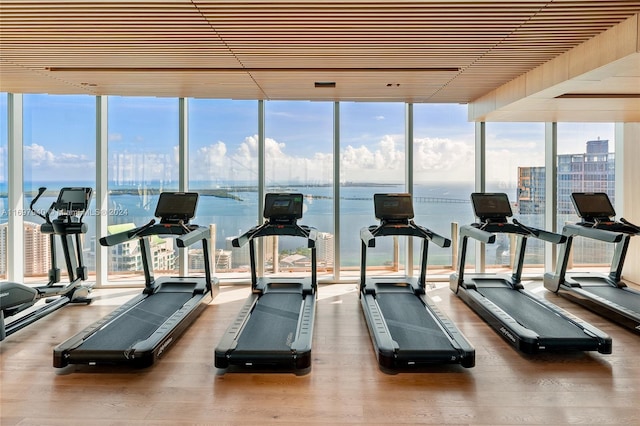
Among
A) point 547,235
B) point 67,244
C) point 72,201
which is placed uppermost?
point 72,201

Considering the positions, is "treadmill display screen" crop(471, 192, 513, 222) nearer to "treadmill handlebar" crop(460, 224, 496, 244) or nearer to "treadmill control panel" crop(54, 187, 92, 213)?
"treadmill handlebar" crop(460, 224, 496, 244)

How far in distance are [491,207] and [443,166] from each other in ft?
4.33

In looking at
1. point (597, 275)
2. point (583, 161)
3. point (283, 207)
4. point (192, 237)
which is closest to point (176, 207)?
point (192, 237)

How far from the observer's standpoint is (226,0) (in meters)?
2.72

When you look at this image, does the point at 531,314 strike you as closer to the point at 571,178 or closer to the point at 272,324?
the point at 272,324

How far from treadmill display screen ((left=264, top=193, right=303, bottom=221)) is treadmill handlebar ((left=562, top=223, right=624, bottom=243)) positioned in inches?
151

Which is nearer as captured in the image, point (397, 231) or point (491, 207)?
point (397, 231)

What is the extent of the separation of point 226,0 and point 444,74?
2739 mm

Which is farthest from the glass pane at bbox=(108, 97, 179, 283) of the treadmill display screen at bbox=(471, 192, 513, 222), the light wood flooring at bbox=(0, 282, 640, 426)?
the treadmill display screen at bbox=(471, 192, 513, 222)

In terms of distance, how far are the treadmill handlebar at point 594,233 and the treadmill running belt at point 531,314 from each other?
1201 millimetres

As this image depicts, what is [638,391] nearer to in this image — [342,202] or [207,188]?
[342,202]

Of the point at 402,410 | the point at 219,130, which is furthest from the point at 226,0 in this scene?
the point at 219,130

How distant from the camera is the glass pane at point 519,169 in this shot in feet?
21.2

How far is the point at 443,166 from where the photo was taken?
6.55 m
